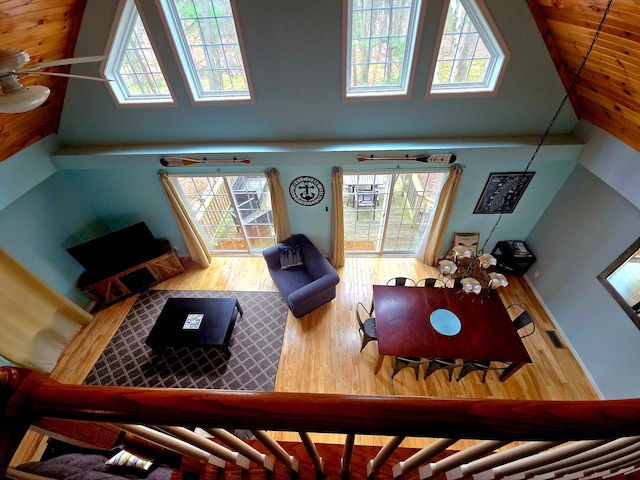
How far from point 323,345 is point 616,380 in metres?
3.55

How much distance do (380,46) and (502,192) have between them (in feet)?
9.49

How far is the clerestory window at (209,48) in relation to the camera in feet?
10.2

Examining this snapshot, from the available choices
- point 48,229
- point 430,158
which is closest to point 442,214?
point 430,158

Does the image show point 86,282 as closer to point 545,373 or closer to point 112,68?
point 112,68

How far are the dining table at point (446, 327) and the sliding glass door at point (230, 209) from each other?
2581 millimetres

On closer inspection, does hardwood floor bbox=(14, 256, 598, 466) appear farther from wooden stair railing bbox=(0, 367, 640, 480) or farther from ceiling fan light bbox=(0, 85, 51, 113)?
ceiling fan light bbox=(0, 85, 51, 113)

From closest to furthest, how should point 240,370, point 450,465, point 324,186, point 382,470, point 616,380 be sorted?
1. point 450,465
2. point 382,470
3. point 616,380
4. point 240,370
5. point 324,186

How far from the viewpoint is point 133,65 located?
358 cm

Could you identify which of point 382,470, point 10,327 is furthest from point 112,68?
point 382,470

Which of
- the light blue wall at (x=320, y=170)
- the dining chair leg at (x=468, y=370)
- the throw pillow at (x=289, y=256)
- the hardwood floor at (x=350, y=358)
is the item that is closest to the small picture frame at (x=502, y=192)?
the light blue wall at (x=320, y=170)

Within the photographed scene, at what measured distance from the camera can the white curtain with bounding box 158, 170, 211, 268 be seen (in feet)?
14.6

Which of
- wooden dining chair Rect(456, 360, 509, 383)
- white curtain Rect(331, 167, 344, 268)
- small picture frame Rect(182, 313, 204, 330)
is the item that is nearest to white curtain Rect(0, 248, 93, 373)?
small picture frame Rect(182, 313, 204, 330)

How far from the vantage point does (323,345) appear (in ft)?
13.4

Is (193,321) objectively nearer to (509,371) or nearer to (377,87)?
(377,87)
